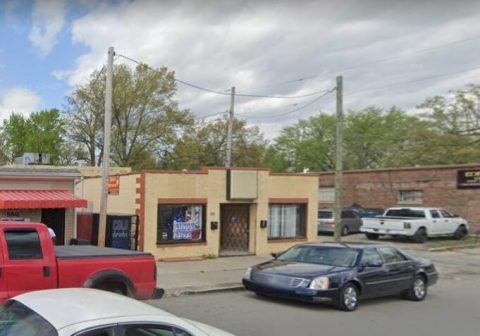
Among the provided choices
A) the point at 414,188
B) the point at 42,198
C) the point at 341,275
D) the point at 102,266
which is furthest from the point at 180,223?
the point at 414,188

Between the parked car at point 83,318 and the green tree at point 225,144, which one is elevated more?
the green tree at point 225,144

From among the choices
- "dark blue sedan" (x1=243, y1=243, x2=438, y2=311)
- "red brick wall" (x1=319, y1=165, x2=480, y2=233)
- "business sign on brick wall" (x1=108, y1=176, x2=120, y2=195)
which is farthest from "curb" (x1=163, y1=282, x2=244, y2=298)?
"red brick wall" (x1=319, y1=165, x2=480, y2=233)

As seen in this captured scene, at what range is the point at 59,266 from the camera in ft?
27.2

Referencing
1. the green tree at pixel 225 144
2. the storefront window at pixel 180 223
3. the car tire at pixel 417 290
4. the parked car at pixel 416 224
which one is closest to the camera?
the car tire at pixel 417 290

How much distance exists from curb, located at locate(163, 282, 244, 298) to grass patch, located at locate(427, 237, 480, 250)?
47.6 ft

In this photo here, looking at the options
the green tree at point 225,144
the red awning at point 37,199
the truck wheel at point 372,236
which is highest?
the green tree at point 225,144

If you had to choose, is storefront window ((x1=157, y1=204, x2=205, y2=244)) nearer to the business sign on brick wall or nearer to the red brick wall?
the business sign on brick wall

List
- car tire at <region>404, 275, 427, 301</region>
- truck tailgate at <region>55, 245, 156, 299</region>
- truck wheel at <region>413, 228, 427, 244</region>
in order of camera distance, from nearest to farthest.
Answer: truck tailgate at <region>55, 245, 156, 299</region>, car tire at <region>404, 275, 427, 301</region>, truck wheel at <region>413, 228, 427, 244</region>

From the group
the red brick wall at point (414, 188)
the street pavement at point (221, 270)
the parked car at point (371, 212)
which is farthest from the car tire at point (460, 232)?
the parked car at point (371, 212)

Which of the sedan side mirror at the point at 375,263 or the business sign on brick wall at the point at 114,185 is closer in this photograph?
the sedan side mirror at the point at 375,263

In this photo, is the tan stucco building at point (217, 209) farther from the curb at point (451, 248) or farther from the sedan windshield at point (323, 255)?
the sedan windshield at point (323, 255)

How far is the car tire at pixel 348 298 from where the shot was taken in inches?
439

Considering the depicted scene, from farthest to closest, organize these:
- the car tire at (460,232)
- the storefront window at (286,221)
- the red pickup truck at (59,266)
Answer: the car tire at (460,232) → the storefront window at (286,221) → the red pickup truck at (59,266)

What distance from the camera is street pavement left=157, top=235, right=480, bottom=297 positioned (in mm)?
13632
